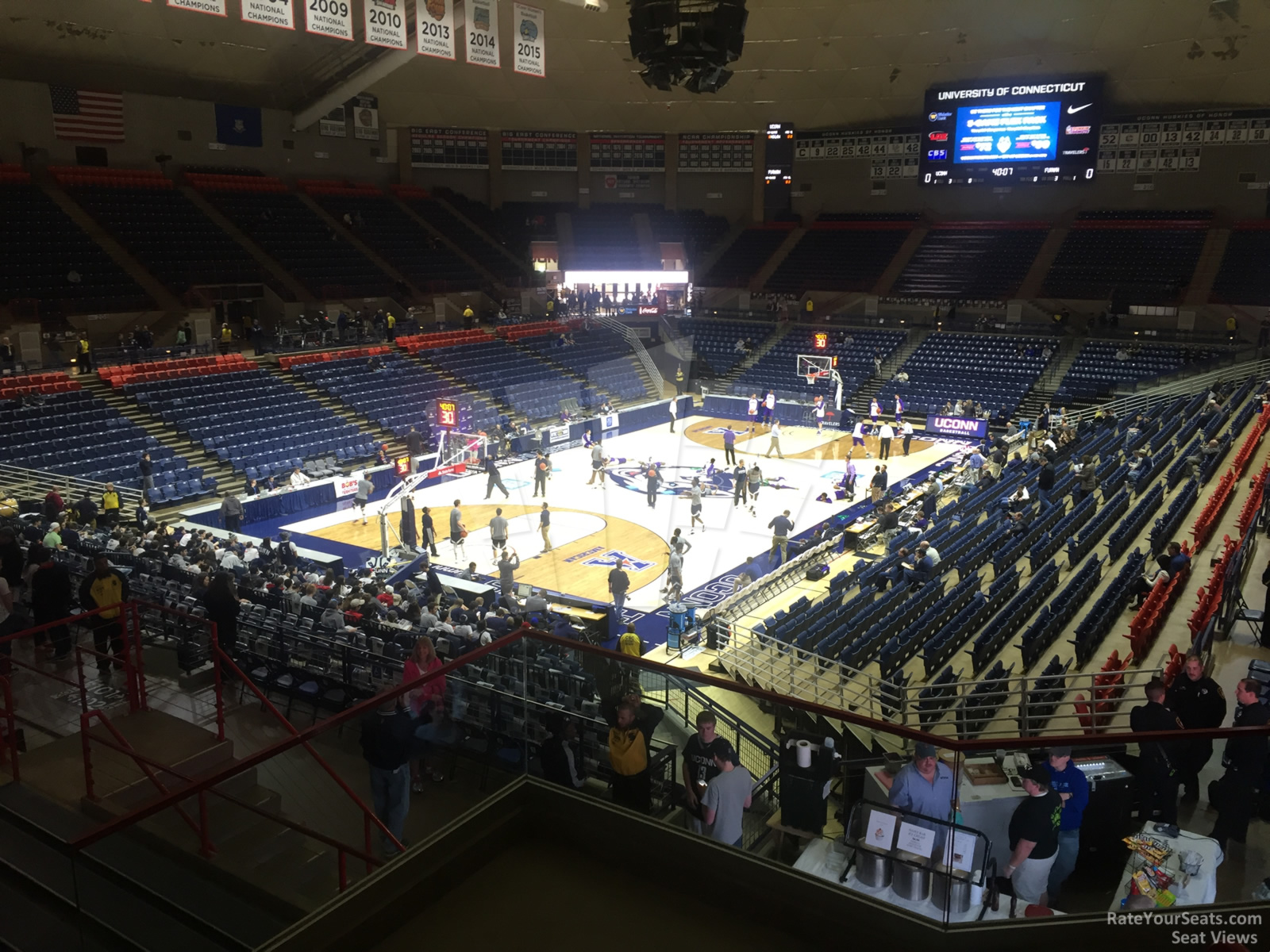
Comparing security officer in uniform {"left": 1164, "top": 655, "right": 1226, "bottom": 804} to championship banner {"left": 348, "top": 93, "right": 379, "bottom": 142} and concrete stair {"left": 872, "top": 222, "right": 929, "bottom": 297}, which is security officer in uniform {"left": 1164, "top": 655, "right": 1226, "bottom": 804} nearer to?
concrete stair {"left": 872, "top": 222, "right": 929, "bottom": 297}

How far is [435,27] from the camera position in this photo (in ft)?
74.3

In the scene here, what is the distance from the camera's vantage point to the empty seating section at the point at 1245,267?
34969mm

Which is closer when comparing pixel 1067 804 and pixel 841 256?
pixel 1067 804

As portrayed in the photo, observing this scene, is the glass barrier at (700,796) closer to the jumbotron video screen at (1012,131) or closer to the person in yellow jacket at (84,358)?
the person in yellow jacket at (84,358)

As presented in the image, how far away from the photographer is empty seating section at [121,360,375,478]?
984 inches

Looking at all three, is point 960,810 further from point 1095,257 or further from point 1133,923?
point 1095,257

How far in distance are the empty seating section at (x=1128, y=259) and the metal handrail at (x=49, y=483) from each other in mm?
33682

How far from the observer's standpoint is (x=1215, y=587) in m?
11.4

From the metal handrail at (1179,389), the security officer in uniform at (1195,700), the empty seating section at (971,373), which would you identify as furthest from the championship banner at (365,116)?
the security officer in uniform at (1195,700)

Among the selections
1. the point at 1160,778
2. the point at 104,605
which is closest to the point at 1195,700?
the point at 1160,778

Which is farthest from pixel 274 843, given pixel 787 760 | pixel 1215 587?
pixel 1215 587

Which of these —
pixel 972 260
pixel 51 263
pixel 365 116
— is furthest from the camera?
pixel 972 260

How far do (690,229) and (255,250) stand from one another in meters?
20.7

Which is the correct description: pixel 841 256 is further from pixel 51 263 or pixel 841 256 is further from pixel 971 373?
pixel 51 263
